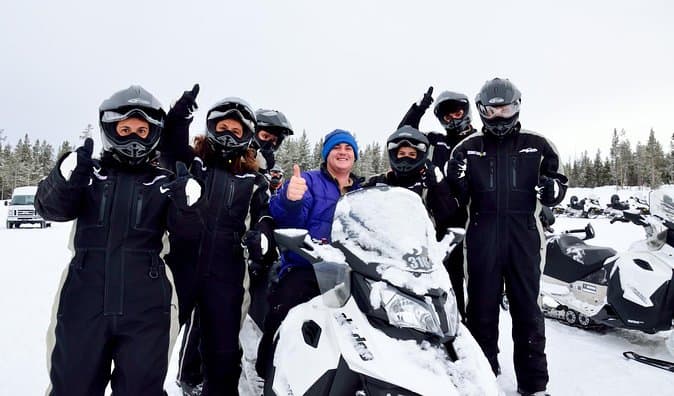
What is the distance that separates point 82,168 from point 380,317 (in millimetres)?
1505

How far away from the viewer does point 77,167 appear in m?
2.04

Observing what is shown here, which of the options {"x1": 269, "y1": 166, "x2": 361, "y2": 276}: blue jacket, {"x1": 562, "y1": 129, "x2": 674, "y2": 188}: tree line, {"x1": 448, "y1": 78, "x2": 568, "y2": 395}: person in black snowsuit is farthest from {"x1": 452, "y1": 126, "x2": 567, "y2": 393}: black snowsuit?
{"x1": 562, "y1": 129, "x2": 674, "y2": 188}: tree line

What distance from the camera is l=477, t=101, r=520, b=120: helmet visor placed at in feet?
10.9

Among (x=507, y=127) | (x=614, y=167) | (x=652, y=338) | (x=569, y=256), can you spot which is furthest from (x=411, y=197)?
(x=614, y=167)

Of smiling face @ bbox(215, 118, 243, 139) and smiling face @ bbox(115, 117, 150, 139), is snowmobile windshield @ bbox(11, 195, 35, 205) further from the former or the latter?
smiling face @ bbox(115, 117, 150, 139)

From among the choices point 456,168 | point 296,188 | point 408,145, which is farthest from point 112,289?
point 456,168

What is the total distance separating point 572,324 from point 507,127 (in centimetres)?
298

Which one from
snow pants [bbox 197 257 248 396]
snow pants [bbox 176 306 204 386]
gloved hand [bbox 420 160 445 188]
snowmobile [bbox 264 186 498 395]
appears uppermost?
gloved hand [bbox 420 160 445 188]

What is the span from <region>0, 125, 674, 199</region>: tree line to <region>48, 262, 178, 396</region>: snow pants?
51275 mm

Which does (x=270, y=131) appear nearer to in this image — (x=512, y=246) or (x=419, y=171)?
(x=419, y=171)

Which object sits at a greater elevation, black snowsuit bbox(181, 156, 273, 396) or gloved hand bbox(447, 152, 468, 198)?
gloved hand bbox(447, 152, 468, 198)

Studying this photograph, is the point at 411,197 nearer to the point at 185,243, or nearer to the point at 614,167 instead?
the point at 185,243

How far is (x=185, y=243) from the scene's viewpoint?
2.68 m

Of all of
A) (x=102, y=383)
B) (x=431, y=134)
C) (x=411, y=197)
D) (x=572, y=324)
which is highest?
(x=431, y=134)
